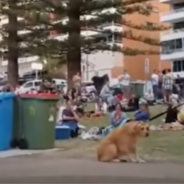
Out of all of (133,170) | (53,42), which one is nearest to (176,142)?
(133,170)

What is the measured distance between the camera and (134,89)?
1168 inches

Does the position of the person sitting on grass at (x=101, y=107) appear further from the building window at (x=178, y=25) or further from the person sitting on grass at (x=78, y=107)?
the building window at (x=178, y=25)

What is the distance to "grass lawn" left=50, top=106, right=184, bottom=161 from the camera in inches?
442

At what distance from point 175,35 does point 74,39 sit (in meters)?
38.0

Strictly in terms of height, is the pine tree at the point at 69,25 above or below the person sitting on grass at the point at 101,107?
above

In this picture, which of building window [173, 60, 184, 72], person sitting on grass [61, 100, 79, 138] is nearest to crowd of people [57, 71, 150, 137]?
person sitting on grass [61, 100, 79, 138]

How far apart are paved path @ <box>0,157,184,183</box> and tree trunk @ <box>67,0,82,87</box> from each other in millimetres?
20778

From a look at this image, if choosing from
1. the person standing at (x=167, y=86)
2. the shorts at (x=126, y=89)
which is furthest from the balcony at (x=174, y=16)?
the person standing at (x=167, y=86)

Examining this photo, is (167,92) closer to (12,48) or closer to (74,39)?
(74,39)

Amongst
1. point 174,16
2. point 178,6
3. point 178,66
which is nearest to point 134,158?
point 174,16

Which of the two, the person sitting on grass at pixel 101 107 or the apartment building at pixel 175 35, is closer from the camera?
the person sitting on grass at pixel 101 107

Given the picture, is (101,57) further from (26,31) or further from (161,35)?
(26,31)

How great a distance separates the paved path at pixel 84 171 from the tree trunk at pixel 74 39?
20778mm

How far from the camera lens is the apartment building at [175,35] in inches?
2665
